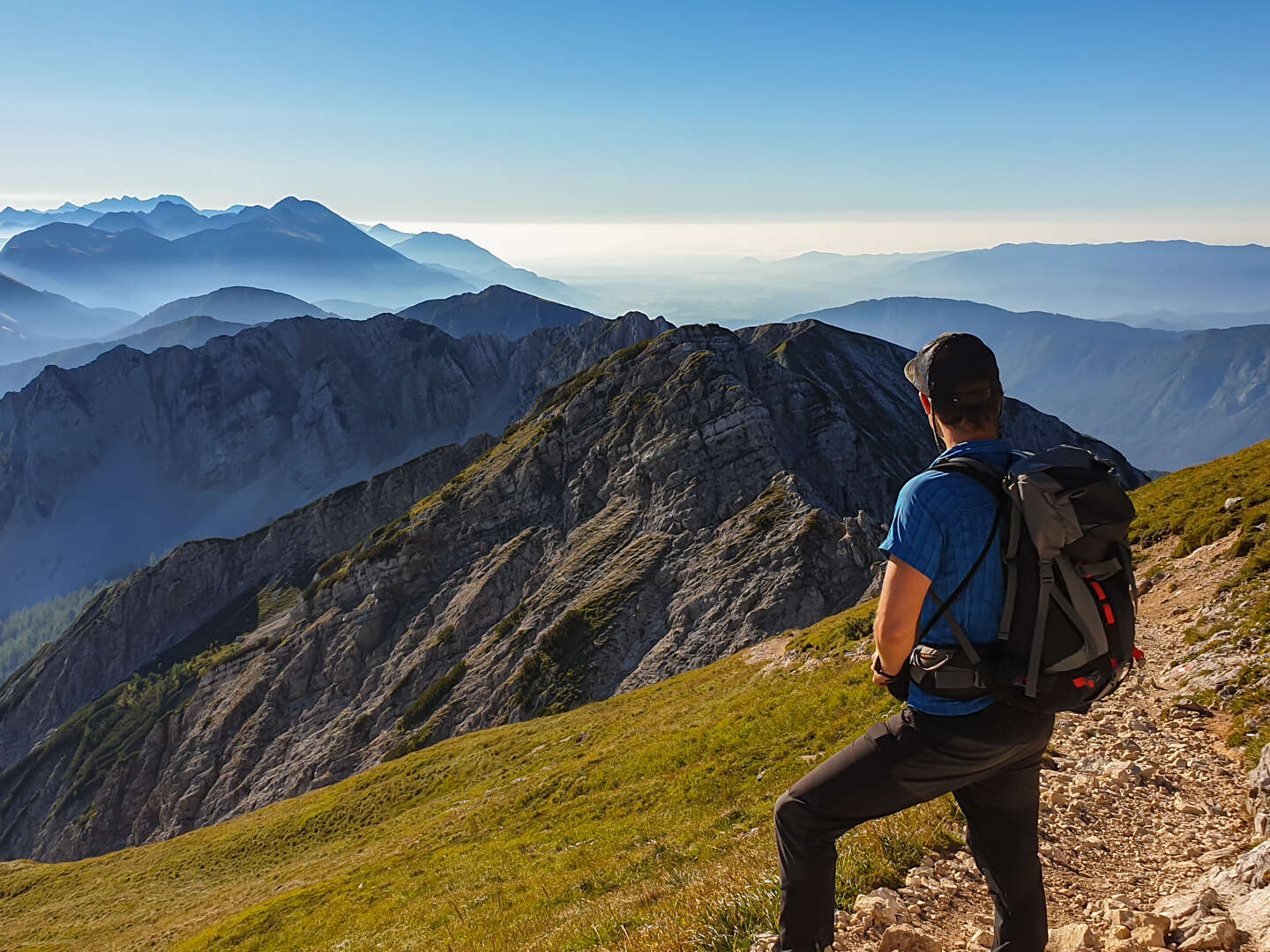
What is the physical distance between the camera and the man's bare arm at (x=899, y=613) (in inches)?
205

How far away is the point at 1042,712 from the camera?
5059mm

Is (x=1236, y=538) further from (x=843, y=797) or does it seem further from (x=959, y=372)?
(x=843, y=797)

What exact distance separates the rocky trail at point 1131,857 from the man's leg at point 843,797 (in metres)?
1.70

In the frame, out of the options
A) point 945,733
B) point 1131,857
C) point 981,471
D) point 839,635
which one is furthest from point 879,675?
point 839,635

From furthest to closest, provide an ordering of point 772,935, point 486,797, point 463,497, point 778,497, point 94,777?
point 94,777
point 463,497
point 778,497
point 486,797
point 772,935

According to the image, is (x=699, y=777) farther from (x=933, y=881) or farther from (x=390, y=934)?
(x=933, y=881)

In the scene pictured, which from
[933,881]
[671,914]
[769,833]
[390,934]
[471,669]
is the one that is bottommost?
[471,669]

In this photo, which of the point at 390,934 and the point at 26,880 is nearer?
the point at 390,934

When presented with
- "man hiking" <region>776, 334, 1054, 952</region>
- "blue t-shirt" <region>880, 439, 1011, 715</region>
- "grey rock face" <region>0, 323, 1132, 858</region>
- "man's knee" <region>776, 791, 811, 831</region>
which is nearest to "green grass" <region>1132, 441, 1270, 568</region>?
"man hiking" <region>776, 334, 1054, 952</region>

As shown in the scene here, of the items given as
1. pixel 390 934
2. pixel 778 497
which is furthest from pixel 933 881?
pixel 778 497

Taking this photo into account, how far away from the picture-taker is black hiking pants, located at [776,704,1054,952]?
523 cm

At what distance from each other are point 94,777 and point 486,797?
421 ft

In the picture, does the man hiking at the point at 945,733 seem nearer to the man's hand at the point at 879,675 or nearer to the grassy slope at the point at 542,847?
the man's hand at the point at 879,675

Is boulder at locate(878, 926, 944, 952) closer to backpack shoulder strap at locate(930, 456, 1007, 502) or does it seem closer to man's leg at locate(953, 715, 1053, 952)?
man's leg at locate(953, 715, 1053, 952)
